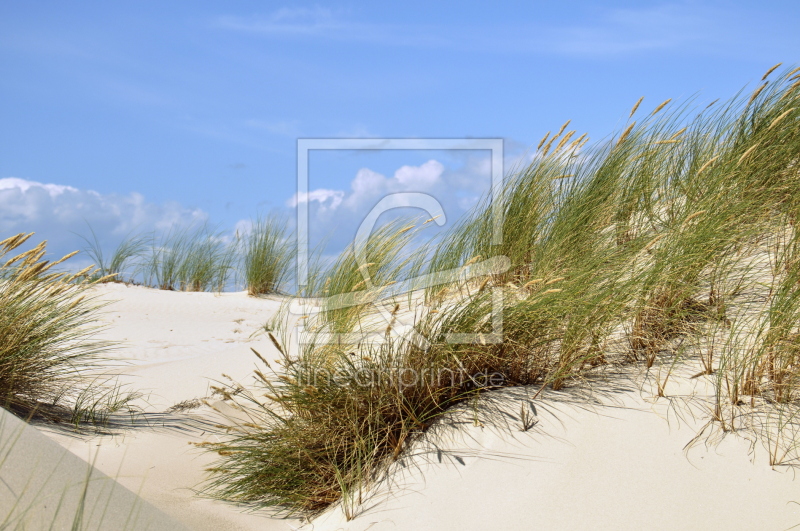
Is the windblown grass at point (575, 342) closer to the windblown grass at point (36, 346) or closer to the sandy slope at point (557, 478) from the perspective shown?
the sandy slope at point (557, 478)

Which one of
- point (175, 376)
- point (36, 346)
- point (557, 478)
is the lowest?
point (175, 376)

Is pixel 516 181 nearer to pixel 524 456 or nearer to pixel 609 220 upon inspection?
pixel 609 220

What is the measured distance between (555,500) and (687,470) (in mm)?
464

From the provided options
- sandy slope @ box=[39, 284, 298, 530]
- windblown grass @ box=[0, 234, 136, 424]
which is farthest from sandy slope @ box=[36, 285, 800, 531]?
windblown grass @ box=[0, 234, 136, 424]

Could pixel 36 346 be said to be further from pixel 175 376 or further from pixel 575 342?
pixel 575 342

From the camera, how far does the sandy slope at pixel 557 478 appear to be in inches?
83.4

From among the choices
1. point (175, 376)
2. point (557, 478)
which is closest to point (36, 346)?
point (175, 376)

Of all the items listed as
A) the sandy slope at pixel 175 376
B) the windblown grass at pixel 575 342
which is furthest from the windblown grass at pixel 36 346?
the windblown grass at pixel 575 342

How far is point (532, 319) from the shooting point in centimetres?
264

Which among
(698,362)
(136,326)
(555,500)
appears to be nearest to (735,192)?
(698,362)

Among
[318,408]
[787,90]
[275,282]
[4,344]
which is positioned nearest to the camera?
[318,408]

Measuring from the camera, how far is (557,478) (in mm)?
2258

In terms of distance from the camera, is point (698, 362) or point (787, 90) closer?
point (698, 362)

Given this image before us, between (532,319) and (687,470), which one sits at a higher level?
(532,319)
